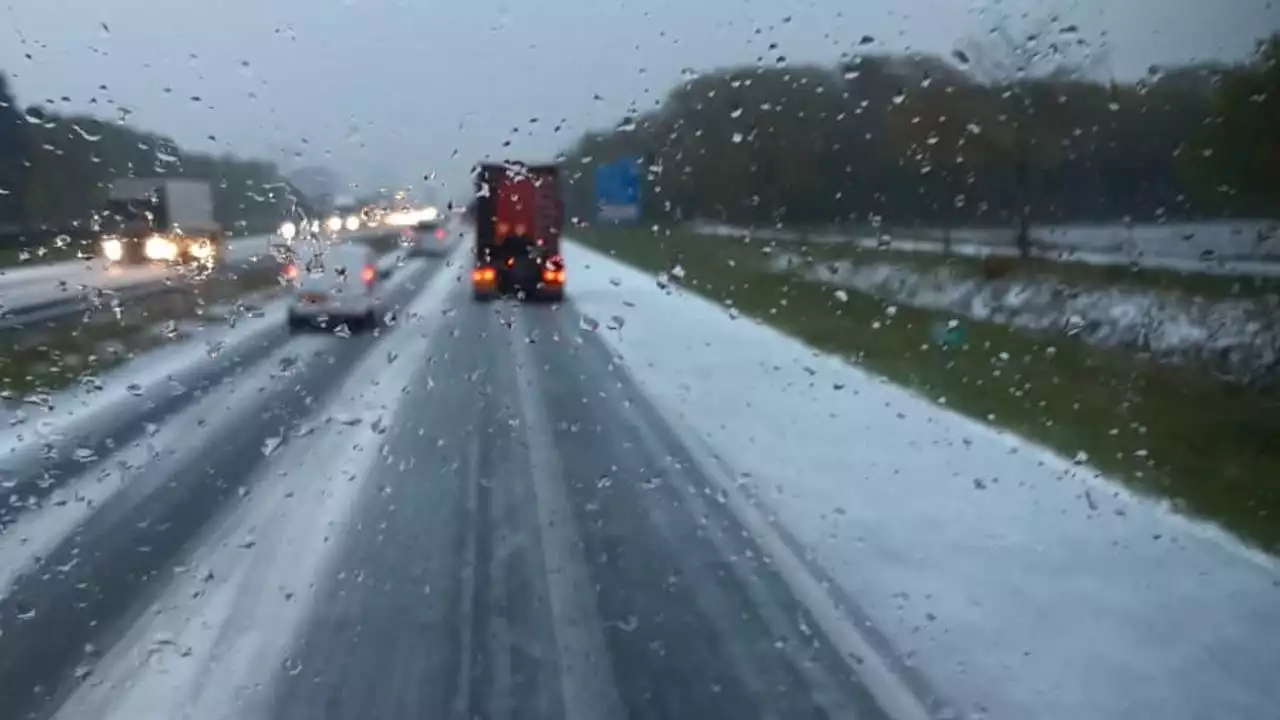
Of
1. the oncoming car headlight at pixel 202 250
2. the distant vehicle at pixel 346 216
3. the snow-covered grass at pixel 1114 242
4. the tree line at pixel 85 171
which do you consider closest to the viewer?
the tree line at pixel 85 171

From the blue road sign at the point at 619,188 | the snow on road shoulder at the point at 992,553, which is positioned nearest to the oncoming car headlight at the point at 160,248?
the snow on road shoulder at the point at 992,553

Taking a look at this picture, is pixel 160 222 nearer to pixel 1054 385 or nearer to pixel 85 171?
pixel 85 171

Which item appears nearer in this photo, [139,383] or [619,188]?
[619,188]

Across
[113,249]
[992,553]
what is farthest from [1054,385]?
[113,249]

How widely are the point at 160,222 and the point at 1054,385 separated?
26.6 ft

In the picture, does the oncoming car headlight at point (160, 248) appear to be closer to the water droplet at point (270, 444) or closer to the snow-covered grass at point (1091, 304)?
the water droplet at point (270, 444)

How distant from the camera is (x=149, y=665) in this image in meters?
6.76

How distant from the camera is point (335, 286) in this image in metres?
16.5

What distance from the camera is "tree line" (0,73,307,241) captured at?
10.4m

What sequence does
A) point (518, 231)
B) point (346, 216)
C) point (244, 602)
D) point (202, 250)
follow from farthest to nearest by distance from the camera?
point (202, 250) → point (518, 231) → point (346, 216) → point (244, 602)

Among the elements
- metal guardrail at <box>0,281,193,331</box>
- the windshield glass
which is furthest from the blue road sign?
metal guardrail at <box>0,281,193,331</box>

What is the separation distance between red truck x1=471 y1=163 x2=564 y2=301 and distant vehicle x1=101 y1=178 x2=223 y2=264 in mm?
2250

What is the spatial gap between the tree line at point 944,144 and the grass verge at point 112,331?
4.70 meters

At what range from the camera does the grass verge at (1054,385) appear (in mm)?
11414
